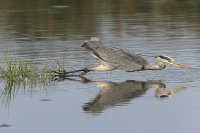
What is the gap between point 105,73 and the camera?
13094mm

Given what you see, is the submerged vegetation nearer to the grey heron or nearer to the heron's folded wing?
the grey heron

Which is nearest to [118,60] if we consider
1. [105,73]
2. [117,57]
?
[117,57]

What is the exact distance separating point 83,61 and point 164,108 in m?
4.61

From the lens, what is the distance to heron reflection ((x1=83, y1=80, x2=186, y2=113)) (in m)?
10.1

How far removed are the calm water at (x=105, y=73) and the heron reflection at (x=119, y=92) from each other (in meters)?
0.01

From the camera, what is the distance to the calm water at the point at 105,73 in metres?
9.08

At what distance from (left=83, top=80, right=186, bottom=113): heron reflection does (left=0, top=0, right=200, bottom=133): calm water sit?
1cm

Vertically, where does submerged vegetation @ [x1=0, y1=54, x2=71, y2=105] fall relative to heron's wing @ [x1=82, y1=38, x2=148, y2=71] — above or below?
below

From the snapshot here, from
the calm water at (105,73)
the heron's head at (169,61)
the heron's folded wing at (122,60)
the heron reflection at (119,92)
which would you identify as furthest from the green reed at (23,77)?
the heron's head at (169,61)

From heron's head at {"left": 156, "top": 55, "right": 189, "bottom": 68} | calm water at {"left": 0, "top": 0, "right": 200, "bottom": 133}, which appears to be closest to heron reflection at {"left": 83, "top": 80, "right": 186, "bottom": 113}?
calm water at {"left": 0, "top": 0, "right": 200, "bottom": 133}

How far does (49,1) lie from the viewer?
26781mm

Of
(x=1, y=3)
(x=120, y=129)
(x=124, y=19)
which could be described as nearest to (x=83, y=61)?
(x=120, y=129)

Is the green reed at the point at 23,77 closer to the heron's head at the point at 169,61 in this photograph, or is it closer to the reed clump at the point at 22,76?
the reed clump at the point at 22,76

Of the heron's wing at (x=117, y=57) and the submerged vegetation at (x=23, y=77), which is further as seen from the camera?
the heron's wing at (x=117, y=57)
